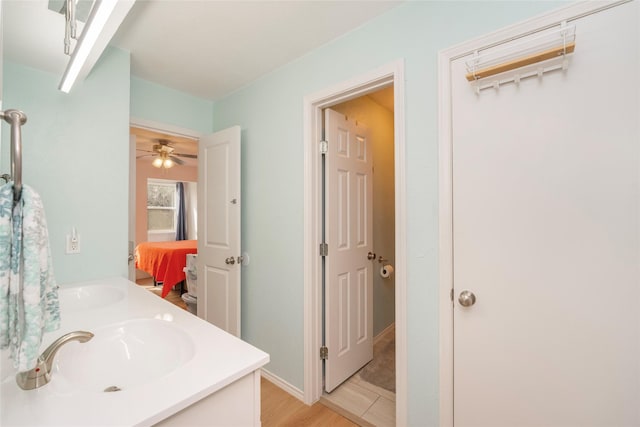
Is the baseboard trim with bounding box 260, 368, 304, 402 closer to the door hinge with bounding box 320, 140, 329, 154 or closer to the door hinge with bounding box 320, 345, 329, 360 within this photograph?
the door hinge with bounding box 320, 345, 329, 360

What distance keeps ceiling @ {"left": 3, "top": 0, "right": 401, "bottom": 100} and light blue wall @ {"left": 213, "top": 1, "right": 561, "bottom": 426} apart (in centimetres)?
12

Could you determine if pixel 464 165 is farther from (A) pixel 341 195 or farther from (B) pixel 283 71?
(B) pixel 283 71

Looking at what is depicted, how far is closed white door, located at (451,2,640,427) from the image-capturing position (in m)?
0.93

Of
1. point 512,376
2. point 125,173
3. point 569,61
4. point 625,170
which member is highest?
point 569,61

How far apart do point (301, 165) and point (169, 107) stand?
1380 millimetres

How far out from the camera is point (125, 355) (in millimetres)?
979

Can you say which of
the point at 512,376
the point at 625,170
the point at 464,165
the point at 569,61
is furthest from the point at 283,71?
the point at 512,376

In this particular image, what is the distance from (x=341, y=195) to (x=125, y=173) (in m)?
1.47

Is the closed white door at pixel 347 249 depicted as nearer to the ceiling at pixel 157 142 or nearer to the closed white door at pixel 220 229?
the closed white door at pixel 220 229

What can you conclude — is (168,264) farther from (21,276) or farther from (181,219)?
(21,276)

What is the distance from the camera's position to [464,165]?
48.4 inches

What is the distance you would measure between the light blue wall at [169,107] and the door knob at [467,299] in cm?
250

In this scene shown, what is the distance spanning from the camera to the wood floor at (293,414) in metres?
1.68

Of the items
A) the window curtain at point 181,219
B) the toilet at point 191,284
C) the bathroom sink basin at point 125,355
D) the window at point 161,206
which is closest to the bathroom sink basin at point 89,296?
the bathroom sink basin at point 125,355
